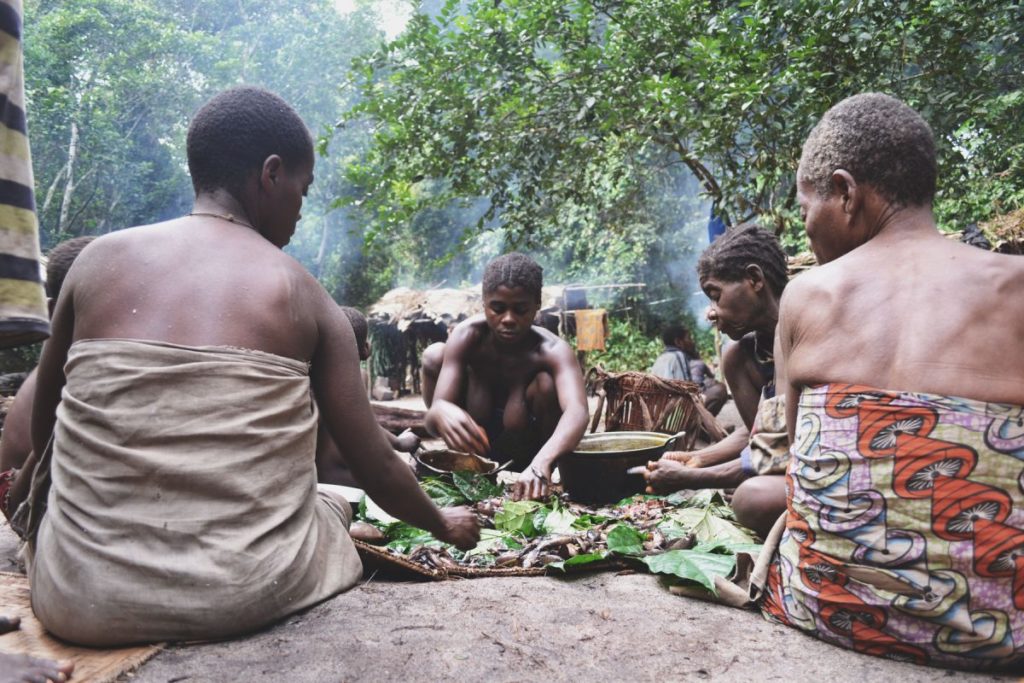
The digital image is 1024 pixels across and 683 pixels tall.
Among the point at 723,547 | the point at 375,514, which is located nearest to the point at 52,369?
the point at 375,514

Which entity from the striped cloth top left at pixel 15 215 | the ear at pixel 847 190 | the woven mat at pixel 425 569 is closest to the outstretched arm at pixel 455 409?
the woven mat at pixel 425 569

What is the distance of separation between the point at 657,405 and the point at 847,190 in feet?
12.4

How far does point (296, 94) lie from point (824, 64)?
19.4m

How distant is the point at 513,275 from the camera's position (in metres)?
4.15

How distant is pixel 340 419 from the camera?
193 cm

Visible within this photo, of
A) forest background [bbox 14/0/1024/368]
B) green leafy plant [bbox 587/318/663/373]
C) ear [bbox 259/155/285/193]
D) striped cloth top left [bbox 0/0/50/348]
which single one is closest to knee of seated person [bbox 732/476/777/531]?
ear [bbox 259/155/285/193]

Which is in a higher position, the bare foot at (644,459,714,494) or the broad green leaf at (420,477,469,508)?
the bare foot at (644,459,714,494)

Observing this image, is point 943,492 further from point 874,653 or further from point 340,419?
point 340,419

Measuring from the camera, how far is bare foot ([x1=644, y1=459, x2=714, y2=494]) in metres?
2.97

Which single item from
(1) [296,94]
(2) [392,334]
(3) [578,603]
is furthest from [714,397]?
(1) [296,94]

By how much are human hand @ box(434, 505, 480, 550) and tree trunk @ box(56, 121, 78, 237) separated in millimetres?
13632

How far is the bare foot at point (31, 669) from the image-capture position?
1.44m

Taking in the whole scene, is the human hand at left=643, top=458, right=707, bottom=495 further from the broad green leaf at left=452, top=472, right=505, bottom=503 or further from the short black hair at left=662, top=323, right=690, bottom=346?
the short black hair at left=662, top=323, right=690, bottom=346

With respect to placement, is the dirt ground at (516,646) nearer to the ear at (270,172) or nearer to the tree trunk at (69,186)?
the ear at (270,172)
